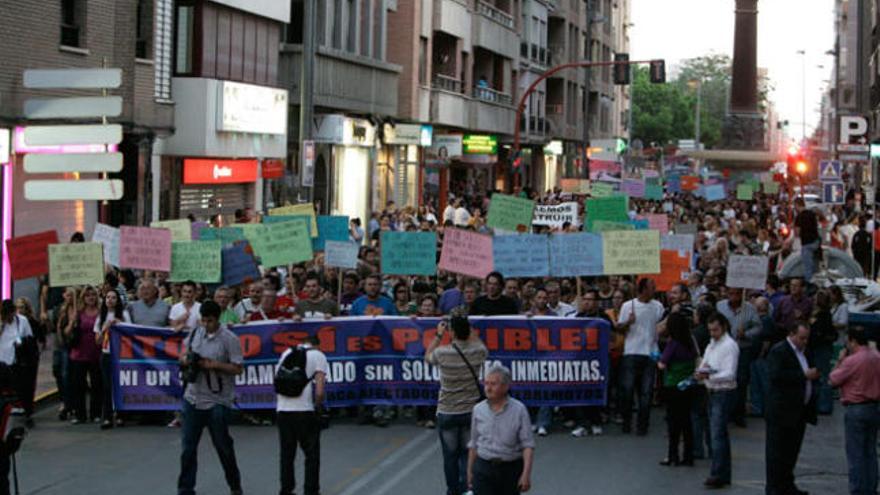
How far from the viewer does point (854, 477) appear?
14617mm

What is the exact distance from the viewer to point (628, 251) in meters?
21.1

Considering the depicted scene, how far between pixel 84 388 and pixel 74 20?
12892 mm

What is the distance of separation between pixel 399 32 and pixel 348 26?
6618 millimetres

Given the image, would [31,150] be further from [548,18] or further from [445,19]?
[548,18]

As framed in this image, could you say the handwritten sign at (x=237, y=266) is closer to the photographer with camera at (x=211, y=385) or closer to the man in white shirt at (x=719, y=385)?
the photographer with camera at (x=211, y=385)

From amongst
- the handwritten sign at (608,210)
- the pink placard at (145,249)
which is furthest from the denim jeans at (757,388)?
the handwritten sign at (608,210)

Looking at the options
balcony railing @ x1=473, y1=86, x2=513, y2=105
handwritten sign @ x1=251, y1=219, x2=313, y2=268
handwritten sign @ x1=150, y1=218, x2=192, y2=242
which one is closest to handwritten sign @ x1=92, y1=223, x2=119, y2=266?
handwritten sign @ x1=150, y1=218, x2=192, y2=242

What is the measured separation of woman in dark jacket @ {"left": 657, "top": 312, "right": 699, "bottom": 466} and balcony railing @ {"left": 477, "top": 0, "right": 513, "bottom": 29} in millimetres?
46724

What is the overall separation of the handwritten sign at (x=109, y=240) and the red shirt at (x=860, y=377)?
32.3 ft

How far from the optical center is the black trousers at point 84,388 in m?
18.7

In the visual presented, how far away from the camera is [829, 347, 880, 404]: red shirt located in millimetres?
14469

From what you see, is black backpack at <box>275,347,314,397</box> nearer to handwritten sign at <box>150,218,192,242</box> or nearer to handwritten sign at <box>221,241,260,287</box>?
handwritten sign at <box>221,241,260,287</box>

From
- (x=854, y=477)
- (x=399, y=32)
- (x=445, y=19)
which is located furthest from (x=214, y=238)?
(x=445, y=19)

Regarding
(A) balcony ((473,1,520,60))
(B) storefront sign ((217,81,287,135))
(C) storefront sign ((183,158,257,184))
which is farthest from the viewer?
(A) balcony ((473,1,520,60))
